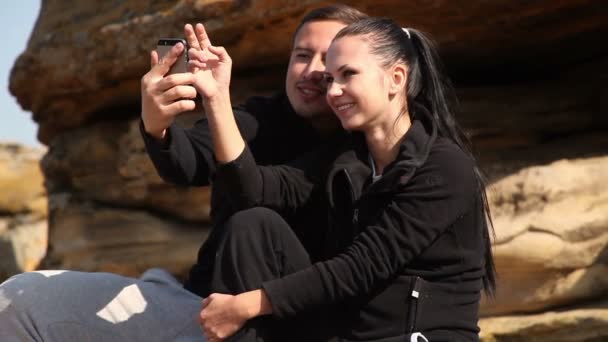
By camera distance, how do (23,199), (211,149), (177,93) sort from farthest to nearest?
1. (23,199)
2. (211,149)
3. (177,93)

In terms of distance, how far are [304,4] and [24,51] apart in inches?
85.5

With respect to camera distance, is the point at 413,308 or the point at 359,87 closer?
the point at 413,308

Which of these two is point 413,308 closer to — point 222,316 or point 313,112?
point 222,316

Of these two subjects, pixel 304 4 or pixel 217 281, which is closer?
pixel 217 281

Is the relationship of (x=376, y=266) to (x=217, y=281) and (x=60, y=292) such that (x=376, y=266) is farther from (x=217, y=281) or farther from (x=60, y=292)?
(x=60, y=292)

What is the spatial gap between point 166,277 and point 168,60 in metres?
0.61

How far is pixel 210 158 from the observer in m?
2.79

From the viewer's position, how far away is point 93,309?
102 inches

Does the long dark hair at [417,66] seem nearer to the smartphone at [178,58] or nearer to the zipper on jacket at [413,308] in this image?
the zipper on jacket at [413,308]

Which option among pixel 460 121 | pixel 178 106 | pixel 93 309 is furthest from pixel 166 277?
pixel 460 121

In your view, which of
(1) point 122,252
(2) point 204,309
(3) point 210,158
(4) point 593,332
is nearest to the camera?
(2) point 204,309

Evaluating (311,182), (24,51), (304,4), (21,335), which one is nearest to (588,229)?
(304,4)

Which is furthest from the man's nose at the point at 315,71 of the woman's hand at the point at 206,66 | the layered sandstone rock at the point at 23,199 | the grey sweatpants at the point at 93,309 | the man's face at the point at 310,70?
the layered sandstone rock at the point at 23,199

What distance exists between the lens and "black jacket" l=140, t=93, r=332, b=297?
105 inches
